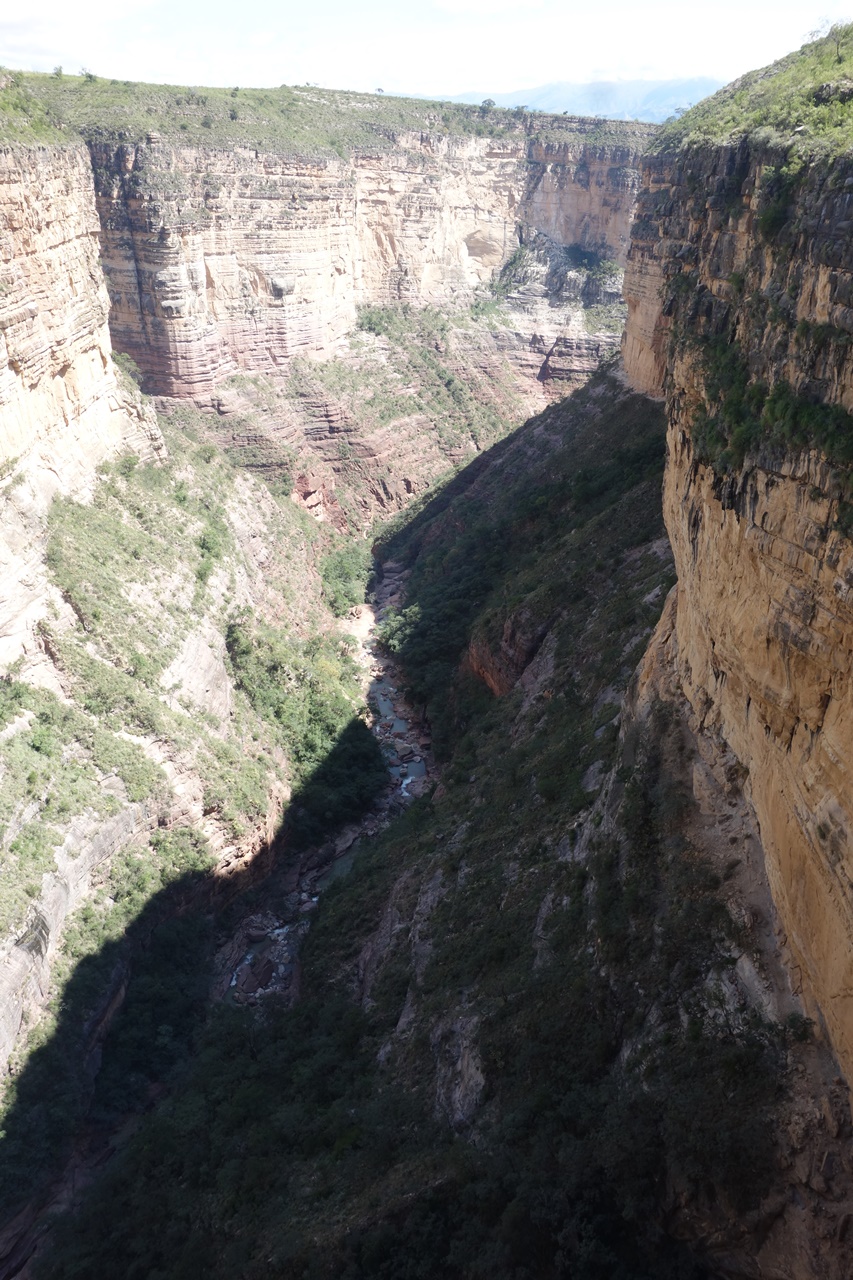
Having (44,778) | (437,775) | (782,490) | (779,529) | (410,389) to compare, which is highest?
(782,490)

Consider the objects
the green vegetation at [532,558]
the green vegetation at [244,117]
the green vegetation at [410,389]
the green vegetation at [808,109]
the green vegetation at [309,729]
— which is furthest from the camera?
the green vegetation at [410,389]

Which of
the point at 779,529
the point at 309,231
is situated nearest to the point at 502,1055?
the point at 779,529

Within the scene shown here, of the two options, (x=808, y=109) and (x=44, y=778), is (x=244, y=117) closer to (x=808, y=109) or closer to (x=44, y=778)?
(x=44, y=778)

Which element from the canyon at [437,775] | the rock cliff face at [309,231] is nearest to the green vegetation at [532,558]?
the canyon at [437,775]

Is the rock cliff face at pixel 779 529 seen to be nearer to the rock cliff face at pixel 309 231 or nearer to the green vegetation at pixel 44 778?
the green vegetation at pixel 44 778

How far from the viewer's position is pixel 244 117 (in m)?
60.0

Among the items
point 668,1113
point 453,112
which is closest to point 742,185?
point 668,1113

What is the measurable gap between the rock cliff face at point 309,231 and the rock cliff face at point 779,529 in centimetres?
4037

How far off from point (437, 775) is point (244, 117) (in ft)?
160

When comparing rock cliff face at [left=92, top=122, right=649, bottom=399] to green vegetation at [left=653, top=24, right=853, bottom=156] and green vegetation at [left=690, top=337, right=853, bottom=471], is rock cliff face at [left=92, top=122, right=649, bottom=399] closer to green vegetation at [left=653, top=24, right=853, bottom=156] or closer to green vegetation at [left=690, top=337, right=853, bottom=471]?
green vegetation at [left=653, top=24, right=853, bottom=156]

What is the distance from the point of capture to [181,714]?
31.5 meters

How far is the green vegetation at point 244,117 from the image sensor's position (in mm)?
46375

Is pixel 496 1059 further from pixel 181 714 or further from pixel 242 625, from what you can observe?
pixel 242 625

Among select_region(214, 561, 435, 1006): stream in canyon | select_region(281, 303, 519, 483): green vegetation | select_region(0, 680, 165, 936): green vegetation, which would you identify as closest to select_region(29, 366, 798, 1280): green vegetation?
select_region(214, 561, 435, 1006): stream in canyon
